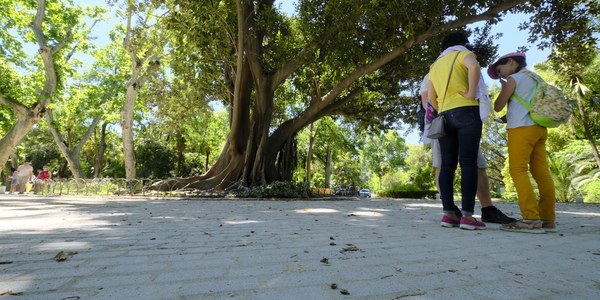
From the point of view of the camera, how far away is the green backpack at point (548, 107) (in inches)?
144

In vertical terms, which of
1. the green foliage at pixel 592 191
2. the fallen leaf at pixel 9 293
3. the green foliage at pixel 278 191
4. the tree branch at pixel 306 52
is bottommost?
the fallen leaf at pixel 9 293

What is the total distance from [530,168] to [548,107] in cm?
72

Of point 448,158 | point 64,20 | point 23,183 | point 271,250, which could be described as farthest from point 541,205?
point 64,20

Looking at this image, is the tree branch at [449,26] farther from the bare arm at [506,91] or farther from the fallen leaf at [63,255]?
the fallen leaf at [63,255]

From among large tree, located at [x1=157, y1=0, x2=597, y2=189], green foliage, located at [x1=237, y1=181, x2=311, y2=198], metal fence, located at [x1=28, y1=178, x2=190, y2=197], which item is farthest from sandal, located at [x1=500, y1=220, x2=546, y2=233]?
metal fence, located at [x1=28, y1=178, x2=190, y2=197]

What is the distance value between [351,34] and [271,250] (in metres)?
10.3

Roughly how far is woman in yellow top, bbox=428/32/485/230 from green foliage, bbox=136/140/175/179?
1274 inches

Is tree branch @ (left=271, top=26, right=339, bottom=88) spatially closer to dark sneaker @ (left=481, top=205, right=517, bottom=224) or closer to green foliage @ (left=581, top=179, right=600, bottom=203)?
dark sneaker @ (left=481, top=205, right=517, bottom=224)

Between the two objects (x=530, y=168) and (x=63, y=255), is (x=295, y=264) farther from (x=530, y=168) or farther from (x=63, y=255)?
(x=530, y=168)

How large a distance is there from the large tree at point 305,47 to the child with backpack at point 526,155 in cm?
658

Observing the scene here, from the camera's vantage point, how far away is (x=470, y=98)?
3.73 metres

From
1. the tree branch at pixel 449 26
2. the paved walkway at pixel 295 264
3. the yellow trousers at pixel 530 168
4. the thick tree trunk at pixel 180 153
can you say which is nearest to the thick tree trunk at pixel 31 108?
the thick tree trunk at pixel 180 153

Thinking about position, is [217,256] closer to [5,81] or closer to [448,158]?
[448,158]

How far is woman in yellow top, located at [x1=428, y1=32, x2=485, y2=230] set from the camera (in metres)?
3.72
